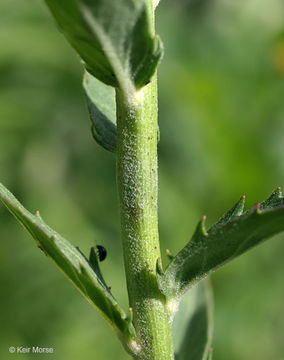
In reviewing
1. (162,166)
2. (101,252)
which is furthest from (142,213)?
(162,166)

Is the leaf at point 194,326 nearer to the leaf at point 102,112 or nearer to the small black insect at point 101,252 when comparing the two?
the small black insect at point 101,252

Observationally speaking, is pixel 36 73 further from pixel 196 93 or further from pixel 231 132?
pixel 231 132

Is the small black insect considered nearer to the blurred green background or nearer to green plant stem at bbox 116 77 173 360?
green plant stem at bbox 116 77 173 360

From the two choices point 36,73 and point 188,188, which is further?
point 36,73

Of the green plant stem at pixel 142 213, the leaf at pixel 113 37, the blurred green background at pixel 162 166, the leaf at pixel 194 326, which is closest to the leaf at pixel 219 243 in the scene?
the green plant stem at pixel 142 213

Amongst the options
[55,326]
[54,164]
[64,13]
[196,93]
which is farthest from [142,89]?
[54,164]

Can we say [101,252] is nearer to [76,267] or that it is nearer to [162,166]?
[76,267]

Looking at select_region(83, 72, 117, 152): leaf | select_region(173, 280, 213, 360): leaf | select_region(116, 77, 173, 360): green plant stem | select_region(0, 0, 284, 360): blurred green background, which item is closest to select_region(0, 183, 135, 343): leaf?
select_region(116, 77, 173, 360): green plant stem
